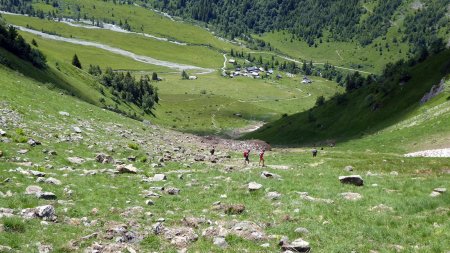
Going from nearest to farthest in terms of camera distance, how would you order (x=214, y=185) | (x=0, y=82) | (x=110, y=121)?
(x=214, y=185) < (x=0, y=82) < (x=110, y=121)

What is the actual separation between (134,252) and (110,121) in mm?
39654

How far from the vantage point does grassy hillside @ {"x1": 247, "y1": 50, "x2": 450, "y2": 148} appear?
266 ft

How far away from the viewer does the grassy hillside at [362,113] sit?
80.9 m

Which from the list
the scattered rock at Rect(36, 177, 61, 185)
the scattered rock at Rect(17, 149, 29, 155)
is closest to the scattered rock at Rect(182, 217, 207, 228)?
the scattered rock at Rect(36, 177, 61, 185)

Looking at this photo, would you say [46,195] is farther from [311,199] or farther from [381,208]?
[381,208]

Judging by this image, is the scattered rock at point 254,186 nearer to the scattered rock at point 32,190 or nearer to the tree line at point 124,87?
the scattered rock at point 32,190

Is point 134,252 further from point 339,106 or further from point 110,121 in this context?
point 339,106

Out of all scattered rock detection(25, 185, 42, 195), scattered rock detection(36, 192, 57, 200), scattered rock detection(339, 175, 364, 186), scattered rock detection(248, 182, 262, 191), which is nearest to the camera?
scattered rock detection(36, 192, 57, 200)

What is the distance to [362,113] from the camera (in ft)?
298

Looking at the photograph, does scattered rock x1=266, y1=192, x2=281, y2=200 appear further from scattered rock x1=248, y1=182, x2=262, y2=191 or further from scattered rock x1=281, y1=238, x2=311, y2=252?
scattered rock x1=281, y1=238, x2=311, y2=252

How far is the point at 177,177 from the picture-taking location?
29.1 metres

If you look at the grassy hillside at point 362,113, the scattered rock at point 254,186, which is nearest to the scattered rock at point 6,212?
the scattered rock at point 254,186

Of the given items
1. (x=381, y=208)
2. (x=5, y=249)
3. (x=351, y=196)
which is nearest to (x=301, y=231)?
(x=381, y=208)

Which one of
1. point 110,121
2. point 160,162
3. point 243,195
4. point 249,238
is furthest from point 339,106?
point 249,238
